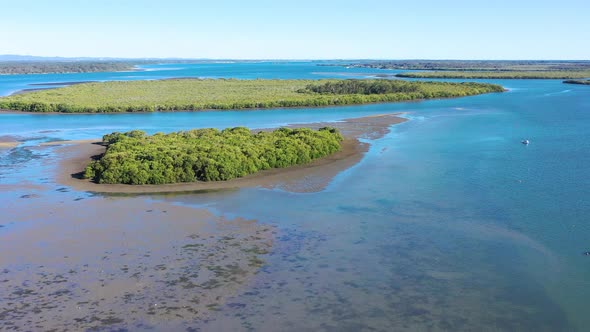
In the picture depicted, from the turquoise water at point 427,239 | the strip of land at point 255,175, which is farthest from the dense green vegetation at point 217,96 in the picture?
the turquoise water at point 427,239

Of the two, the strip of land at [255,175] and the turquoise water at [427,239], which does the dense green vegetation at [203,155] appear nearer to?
the strip of land at [255,175]

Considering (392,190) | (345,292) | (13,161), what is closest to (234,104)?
(13,161)

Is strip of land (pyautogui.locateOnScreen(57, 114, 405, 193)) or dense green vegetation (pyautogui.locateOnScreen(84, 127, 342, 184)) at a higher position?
dense green vegetation (pyautogui.locateOnScreen(84, 127, 342, 184))

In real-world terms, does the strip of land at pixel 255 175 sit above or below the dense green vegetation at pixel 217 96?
below

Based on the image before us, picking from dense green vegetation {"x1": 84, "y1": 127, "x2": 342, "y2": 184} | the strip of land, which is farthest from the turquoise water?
dense green vegetation {"x1": 84, "y1": 127, "x2": 342, "y2": 184}

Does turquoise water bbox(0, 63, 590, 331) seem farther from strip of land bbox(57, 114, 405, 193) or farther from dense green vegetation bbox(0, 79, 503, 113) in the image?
dense green vegetation bbox(0, 79, 503, 113)

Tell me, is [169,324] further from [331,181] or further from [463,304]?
[331,181]

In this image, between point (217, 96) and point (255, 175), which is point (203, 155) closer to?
point (255, 175)
